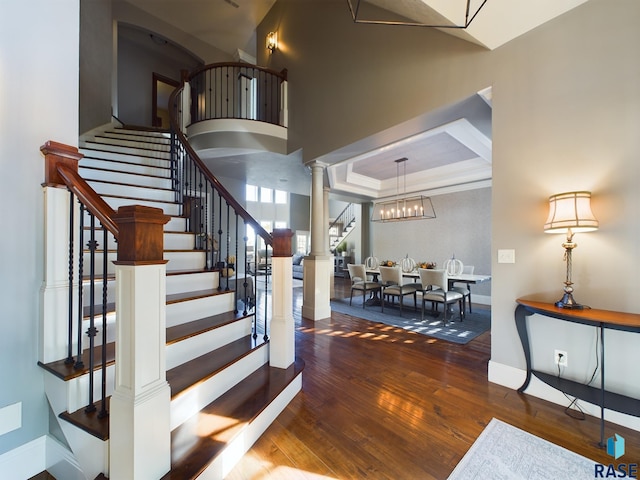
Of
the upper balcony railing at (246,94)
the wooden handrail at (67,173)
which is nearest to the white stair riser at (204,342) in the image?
the wooden handrail at (67,173)

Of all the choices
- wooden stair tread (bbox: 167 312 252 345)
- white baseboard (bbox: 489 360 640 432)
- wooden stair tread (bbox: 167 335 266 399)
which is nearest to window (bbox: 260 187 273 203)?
wooden stair tread (bbox: 167 312 252 345)

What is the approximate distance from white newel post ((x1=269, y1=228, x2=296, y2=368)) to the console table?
187 centimetres

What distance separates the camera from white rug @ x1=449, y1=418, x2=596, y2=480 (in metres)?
1.40

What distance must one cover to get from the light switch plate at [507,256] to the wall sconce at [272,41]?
549 centimetres

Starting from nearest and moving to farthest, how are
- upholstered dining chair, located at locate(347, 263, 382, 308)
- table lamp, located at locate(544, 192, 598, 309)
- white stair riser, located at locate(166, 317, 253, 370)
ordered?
white stair riser, located at locate(166, 317, 253, 370), table lamp, located at locate(544, 192, 598, 309), upholstered dining chair, located at locate(347, 263, 382, 308)

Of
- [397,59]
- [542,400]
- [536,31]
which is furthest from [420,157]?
[542,400]

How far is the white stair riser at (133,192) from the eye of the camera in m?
2.68

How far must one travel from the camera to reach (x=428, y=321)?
428 cm

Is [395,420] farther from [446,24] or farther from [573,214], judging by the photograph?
[446,24]

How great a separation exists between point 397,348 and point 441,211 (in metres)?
4.38

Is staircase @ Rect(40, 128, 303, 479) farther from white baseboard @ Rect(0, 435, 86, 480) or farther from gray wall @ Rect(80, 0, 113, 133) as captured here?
gray wall @ Rect(80, 0, 113, 133)

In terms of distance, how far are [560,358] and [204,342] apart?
2722mm

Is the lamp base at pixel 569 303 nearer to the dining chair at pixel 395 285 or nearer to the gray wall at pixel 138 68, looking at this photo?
the dining chair at pixel 395 285

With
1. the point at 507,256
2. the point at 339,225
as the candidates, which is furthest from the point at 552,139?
the point at 339,225
